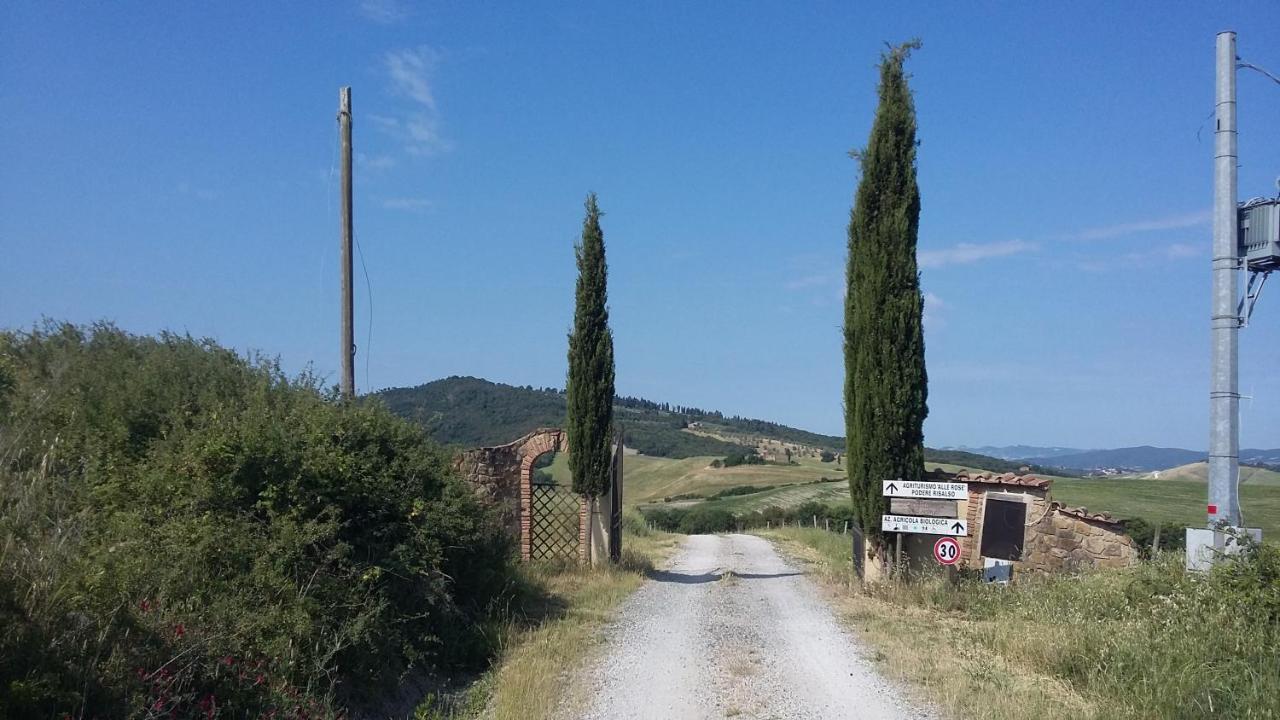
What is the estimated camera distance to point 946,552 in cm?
1318

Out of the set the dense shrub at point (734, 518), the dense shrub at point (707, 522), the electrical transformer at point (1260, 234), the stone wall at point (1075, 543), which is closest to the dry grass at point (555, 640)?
the stone wall at point (1075, 543)

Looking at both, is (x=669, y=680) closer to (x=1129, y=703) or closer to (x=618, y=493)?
(x=1129, y=703)

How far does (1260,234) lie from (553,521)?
11893 mm

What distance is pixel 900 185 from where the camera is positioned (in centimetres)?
1476

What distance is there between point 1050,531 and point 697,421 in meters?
135

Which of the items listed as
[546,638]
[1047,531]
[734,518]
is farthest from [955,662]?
[734,518]

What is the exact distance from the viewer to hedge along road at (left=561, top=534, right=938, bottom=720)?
7.50 meters

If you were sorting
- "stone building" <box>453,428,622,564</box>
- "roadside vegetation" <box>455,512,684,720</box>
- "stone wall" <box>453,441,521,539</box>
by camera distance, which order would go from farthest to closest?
"stone building" <box>453,428,622,564</box>, "stone wall" <box>453,441,521,539</box>, "roadside vegetation" <box>455,512,684,720</box>

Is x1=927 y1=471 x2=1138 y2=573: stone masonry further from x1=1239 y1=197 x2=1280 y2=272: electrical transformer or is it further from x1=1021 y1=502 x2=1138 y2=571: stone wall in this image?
x1=1239 y1=197 x2=1280 y2=272: electrical transformer

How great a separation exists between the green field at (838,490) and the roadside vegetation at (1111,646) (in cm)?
362

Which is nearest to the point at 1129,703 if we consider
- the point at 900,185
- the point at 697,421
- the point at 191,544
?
the point at 191,544

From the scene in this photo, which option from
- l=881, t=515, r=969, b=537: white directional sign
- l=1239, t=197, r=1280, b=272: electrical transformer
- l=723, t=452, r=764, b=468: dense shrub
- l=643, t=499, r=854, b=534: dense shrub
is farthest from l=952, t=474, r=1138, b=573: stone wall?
l=723, t=452, r=764, b=468: dense shrub

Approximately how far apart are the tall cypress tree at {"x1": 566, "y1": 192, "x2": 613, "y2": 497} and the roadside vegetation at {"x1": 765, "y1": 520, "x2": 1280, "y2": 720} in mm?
6057

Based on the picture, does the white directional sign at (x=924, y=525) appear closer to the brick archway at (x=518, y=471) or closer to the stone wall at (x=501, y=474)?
the brick archway at (x=518, y=471)
